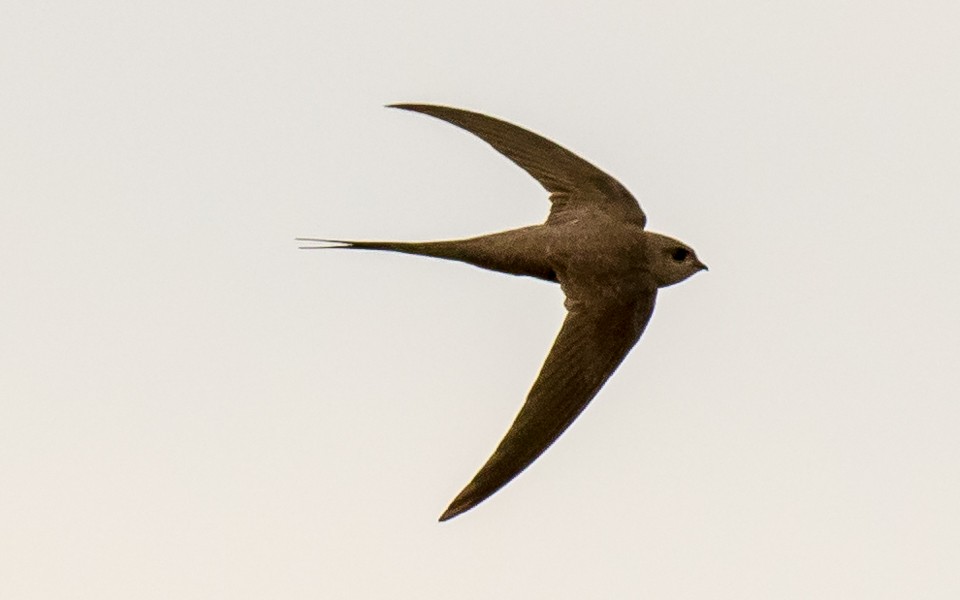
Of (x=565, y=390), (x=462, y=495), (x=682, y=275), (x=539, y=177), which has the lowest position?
(x=462, y=495)

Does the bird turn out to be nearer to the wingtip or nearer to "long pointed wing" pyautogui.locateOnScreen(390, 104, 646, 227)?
"long pointed wing" pyautogui.locateOnScreen(390, 104, 646, 227)

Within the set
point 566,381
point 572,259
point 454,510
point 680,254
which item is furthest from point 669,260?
point 454,510

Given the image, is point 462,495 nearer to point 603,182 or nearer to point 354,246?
point 354,246

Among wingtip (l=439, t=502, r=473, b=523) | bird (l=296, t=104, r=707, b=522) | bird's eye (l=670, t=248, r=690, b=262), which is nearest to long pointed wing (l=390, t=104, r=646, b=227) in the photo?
bird (l=296, t=104, r=707, b=522)

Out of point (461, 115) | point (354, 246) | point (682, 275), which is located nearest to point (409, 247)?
point (354, 246)

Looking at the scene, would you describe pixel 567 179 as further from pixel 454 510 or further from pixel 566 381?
pixel 454 510

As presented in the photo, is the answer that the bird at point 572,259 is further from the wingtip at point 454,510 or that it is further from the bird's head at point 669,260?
the wingtip at point 454,510

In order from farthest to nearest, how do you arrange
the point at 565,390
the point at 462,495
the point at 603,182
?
the point at 603,182 < the point at 565,390 < the point at 462,495

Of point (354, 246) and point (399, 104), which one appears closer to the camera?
point (354, 246)
